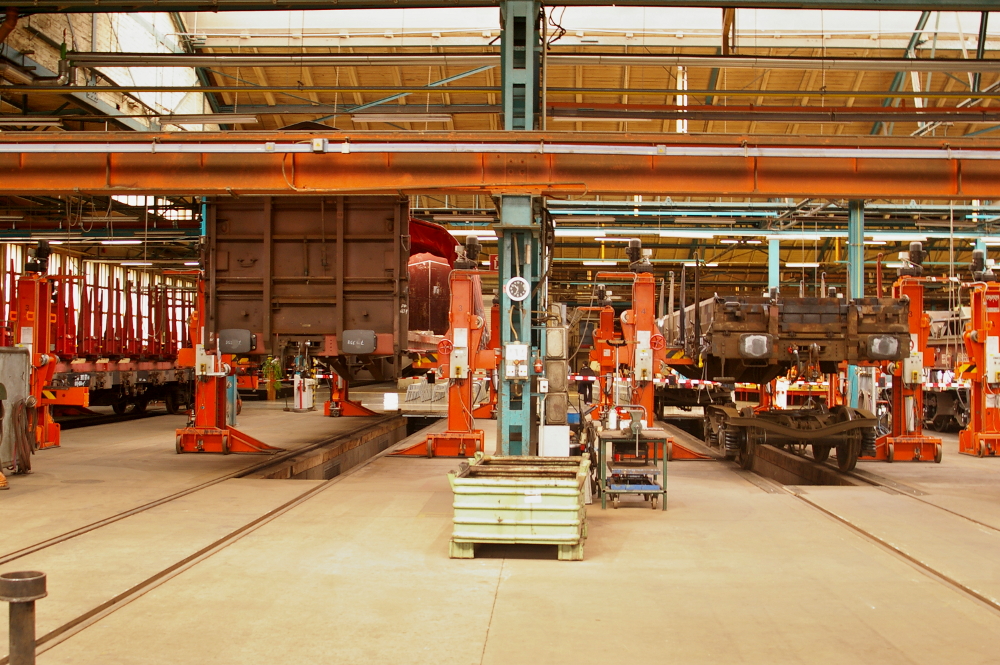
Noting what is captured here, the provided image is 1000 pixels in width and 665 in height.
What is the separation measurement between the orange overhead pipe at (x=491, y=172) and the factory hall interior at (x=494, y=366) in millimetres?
41

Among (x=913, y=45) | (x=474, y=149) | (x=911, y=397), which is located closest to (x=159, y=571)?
(x=474, y=149)

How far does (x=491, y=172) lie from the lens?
9844 mm

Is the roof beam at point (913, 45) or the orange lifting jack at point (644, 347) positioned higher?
the roof beam at point (913, 45)

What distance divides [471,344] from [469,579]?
282 inches

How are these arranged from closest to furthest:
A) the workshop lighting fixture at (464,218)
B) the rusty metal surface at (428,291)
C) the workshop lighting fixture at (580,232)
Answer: the rusty metal surface at (428,291), the workshop lighting fixture at (580,232), the workshop lighting fixture at (464,218)

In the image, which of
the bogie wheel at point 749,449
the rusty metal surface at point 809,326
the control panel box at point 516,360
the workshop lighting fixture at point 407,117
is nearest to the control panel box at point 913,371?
the rusty metal surface at point 809,326

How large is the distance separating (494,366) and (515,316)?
377 centimetres

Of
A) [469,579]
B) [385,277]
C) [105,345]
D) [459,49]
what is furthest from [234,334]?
[105,345]

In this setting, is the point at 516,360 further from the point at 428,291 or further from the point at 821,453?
the point at 428,291

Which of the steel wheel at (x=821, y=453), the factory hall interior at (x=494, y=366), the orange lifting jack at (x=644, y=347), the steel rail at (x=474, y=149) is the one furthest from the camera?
the steel wheel at (x=821, y=453)

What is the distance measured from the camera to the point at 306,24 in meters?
17.9

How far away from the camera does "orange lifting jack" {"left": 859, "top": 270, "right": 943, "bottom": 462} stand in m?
13.5

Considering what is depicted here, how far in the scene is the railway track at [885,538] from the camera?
5.93 m

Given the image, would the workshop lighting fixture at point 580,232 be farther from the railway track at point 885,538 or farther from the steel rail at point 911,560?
the steel rail at point 911,560
